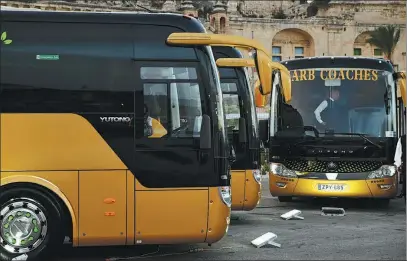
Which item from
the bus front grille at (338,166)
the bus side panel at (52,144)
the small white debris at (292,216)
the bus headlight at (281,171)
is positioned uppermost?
the bus side panel at (52,144)

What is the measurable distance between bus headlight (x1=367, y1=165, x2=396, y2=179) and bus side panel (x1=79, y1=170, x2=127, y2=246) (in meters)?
6.24

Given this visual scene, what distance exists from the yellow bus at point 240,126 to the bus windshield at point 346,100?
1.85 meters

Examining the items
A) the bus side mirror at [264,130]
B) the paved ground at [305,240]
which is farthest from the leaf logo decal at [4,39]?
the bus side mirror at [264,130]

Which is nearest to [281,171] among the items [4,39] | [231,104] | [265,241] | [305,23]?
[231,104]

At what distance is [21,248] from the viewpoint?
682 centimetres

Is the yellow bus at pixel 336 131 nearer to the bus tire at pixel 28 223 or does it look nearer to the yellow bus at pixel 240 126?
the yellow bus at pixel 240 126

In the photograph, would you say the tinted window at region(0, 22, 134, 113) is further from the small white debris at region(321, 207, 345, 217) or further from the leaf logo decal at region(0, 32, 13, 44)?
the small white debris at region(321, 207, 345, 217)

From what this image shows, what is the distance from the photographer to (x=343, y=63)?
40.3ft

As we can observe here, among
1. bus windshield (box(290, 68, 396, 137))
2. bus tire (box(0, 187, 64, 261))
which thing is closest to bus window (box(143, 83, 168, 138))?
bus tire (box(0, 187, 64, 261))

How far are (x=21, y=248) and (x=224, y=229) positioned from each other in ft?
7.62

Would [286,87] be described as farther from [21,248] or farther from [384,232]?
[21,248]

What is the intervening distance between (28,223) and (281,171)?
20.8ft

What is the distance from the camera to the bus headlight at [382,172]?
11.5 meters

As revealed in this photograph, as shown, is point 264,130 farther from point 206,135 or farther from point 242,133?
point 206,135
